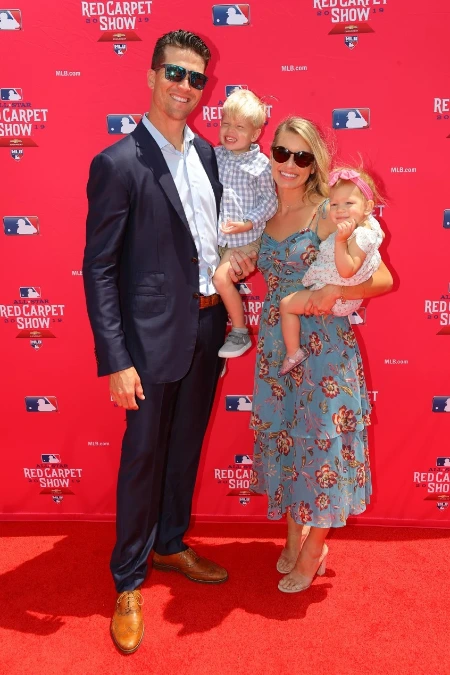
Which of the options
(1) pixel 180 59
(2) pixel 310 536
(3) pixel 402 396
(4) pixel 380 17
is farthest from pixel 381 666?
(4) pixel 380 17

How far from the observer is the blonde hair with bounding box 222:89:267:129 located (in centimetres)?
272

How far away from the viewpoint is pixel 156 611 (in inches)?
116

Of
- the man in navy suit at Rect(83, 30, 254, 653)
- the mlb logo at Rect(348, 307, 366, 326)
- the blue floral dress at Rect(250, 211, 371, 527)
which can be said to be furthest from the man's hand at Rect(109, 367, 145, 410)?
the mlb logo at Rect(348, 307, 366, 326)

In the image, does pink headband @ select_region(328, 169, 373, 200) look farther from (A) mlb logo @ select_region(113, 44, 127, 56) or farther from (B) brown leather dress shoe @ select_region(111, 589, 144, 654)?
(B) brown leather dress shoe @ select_region(111, 589, 144, 654)

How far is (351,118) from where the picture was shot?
3.13 m

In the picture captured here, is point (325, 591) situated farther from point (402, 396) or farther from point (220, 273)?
point (220, 273)

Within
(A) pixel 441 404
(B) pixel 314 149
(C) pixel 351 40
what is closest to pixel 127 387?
(B) pixel 314 149

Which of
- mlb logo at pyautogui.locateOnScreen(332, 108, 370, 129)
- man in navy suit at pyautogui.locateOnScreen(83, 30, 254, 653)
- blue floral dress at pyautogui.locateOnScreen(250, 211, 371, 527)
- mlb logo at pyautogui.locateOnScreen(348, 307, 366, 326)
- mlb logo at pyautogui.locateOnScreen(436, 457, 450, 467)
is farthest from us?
mlb logo at pyautogui.locateOnScreen(436, 457, 450, 467)

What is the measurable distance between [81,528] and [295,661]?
158cm

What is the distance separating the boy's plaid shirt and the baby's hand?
471 mm

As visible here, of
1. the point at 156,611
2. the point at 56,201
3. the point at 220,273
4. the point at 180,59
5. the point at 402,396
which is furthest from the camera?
the point at 402,396

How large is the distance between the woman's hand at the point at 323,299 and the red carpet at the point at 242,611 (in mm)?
1437

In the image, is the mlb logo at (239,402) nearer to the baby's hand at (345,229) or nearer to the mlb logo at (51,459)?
the mlb logo at (51,459)

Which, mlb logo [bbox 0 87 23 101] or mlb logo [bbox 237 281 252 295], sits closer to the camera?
mlb logo [bbox 0 87 23 101]
